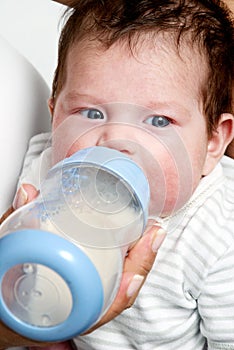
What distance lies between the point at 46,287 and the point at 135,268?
0.71 feet

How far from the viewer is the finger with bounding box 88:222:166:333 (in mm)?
895

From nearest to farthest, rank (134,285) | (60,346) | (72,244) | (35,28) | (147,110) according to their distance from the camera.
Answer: (72,244) < (134,285) < (147,110) < (60,346) < (35,28)

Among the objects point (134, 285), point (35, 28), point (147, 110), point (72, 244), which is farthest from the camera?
point (35, 28)

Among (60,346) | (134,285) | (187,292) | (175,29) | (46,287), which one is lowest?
(60,346)

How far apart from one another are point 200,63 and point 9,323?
0.55 meters

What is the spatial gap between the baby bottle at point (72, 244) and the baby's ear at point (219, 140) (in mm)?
292

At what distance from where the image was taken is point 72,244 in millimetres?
719

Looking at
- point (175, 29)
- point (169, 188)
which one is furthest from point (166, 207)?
point (175, 29)

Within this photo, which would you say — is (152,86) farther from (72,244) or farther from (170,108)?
(72,244)

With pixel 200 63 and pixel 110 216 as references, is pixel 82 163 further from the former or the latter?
pixel 200 63

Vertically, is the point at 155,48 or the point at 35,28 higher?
the point at 155,48

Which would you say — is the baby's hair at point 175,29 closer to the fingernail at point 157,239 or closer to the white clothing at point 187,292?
the white clothing at point 187,292

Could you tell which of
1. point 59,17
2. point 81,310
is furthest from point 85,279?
point 59,17

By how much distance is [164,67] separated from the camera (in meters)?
1.06
